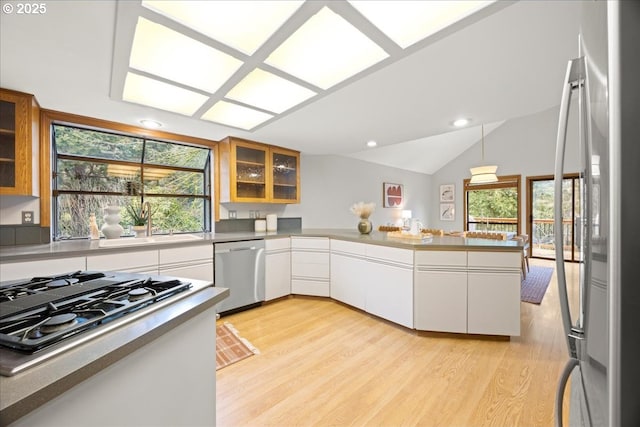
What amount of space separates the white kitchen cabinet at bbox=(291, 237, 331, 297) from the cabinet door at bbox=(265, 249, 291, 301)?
0.07m

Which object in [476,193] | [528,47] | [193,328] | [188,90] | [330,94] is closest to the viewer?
[193,328]

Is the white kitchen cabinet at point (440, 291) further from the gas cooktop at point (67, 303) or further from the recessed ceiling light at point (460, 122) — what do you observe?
the gas cooktop at point (67, 303)

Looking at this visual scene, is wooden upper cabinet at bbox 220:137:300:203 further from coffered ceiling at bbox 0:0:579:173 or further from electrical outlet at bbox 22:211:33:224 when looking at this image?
electrical outlet at bbox 22:211:33:224

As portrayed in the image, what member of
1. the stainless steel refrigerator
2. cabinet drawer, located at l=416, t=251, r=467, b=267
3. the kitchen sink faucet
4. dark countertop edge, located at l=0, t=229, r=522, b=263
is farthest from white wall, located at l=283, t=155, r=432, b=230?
the stainless steel refrigerator

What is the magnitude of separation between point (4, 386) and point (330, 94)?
7.23ft

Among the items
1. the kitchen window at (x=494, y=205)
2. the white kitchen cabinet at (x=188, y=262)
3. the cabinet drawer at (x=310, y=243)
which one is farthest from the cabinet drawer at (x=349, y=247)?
the kitchen window at (x=494, y=205)

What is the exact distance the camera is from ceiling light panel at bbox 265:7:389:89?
1.35 meters

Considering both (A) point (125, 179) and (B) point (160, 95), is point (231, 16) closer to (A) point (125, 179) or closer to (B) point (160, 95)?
(B) point (160, 95)

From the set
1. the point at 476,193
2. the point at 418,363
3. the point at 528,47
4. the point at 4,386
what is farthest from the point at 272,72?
the point at 476,193

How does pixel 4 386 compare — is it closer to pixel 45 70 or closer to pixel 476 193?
pixel 45 70

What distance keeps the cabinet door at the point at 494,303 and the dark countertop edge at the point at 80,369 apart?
7.87 ft

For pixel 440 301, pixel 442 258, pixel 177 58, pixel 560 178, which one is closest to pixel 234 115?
pixel 177 58

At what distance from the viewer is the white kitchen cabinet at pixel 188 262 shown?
2566 mm

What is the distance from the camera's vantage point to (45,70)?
1.75 meters
